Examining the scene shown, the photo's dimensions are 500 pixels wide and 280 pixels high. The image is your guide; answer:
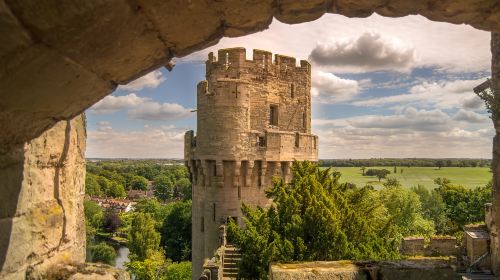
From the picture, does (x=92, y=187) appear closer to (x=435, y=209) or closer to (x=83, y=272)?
(x=435, y=209)

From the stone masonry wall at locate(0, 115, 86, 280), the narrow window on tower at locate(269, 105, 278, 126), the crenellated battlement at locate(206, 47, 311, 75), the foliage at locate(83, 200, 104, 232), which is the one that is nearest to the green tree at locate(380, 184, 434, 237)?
the narrow window on tower at locate(269, 105, 278, 126)

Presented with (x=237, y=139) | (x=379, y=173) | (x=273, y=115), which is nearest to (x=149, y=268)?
(x=273, y=115)

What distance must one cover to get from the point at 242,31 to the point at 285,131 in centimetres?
1777

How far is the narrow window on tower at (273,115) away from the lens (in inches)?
803

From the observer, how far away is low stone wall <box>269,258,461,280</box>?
4.36m

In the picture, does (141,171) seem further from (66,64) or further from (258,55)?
(66,64)

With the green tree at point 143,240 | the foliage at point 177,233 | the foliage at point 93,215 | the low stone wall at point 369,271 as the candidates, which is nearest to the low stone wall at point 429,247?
the green tree at point 143,240

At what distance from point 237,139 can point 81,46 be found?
639 inches

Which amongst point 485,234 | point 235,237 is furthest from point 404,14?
point 485,234

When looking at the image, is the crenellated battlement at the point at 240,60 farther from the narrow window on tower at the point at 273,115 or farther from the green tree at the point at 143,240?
the green tree at the point at 143,240

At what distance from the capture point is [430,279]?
4.31 meters

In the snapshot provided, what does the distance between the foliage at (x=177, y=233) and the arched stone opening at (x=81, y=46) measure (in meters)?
39.0

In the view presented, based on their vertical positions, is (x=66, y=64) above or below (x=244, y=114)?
below

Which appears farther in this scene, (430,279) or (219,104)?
(219,104)
